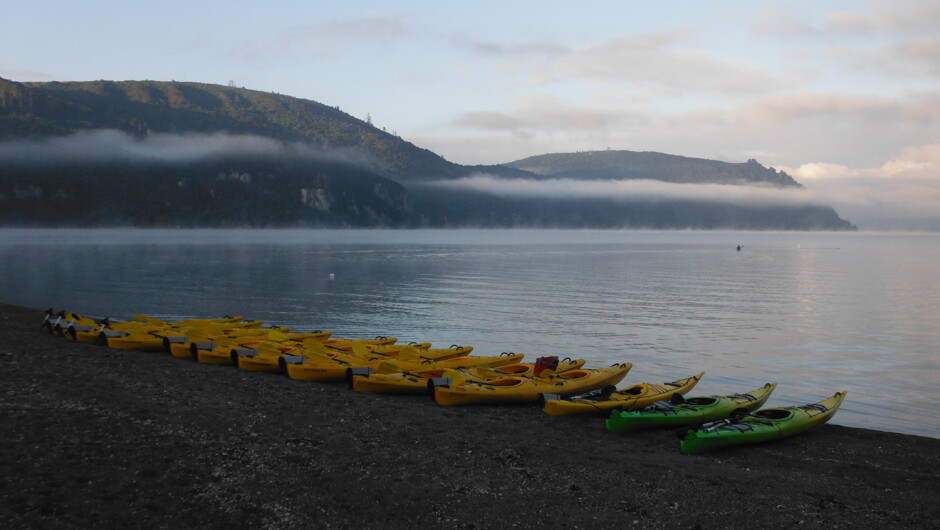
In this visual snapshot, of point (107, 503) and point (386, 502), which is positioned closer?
point (107, 503)

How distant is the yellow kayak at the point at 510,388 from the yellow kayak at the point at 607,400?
368 millimetres

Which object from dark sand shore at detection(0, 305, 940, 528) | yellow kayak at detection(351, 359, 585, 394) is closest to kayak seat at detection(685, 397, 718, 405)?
dark sand shore at detection(0, 305, 940, 528)

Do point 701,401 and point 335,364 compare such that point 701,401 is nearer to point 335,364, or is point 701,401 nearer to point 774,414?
point 774,414

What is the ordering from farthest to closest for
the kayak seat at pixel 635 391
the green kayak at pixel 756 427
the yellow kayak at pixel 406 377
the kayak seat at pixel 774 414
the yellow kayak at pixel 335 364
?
the yellow kayak at pixel 335 364
the yellow kayak at pixel 406 377
the kayak seat at pixel 635 391
the kayak seat at pixel 774 414
the green kayak at pixel 756 427

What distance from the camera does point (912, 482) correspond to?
11.3 m

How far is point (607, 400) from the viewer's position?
15.0m

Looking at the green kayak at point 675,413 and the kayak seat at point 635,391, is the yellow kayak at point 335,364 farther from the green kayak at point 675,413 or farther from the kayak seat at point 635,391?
the green kayak at point 675,413

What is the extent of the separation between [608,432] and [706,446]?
2012mm

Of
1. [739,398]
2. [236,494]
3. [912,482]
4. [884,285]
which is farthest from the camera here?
[884,285]

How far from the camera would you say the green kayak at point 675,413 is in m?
13.8

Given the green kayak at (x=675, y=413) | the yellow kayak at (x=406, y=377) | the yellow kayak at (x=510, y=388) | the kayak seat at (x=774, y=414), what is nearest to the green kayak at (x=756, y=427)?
the kayak seat at (x=774, y=414)

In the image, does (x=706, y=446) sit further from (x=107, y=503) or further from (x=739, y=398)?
(x=107, y=503)

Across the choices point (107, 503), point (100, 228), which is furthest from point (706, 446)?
point (100, 228)

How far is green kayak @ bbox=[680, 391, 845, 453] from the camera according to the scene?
12.6 metres
